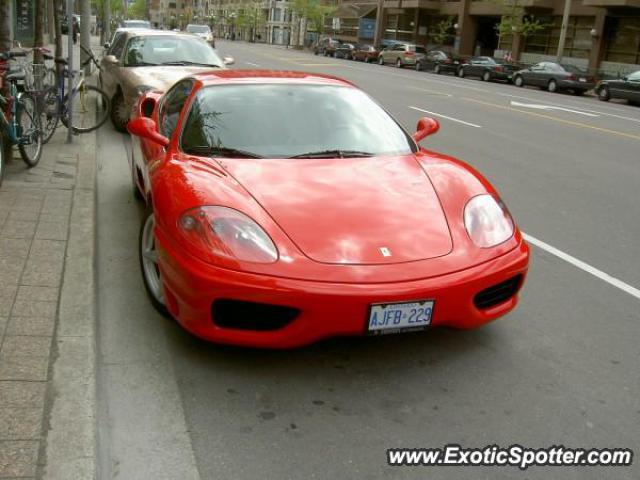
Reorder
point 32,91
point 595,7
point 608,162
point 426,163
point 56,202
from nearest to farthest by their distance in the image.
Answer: point 426,163
point 56,202
point 32,91
point 608,162
point 595,7

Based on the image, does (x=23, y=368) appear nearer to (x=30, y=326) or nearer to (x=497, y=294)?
(x=30, y=326)

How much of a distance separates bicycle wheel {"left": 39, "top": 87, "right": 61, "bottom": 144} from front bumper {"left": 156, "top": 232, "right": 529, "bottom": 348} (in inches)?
224

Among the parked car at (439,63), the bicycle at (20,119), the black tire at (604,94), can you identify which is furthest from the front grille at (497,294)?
the parked car at (439,63)

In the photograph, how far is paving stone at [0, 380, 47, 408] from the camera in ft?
9.64

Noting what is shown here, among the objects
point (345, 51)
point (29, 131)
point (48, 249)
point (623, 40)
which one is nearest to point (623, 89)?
point (623, 40)

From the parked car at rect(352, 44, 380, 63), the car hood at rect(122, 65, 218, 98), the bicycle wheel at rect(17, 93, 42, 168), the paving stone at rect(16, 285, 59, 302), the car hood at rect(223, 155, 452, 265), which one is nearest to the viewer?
the car hood at rect(223, 155, 452, 265)

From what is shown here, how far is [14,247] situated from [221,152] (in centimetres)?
166

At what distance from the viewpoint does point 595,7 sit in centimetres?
3984

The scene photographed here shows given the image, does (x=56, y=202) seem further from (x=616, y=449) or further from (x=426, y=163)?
(x=616, y=449)

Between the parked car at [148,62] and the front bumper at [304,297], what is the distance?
702cm

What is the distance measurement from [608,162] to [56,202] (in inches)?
310

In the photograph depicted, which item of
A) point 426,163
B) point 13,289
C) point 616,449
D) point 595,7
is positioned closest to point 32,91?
point 13,289

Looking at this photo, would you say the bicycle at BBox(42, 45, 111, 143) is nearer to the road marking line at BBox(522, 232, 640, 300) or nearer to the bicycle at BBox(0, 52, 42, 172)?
the bicycle at BBox(0, 52, 42, 172)

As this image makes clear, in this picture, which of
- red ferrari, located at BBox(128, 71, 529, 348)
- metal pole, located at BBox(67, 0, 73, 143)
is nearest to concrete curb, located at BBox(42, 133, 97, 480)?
red ferrari, located at BBox(128, 71, 529, 348)
